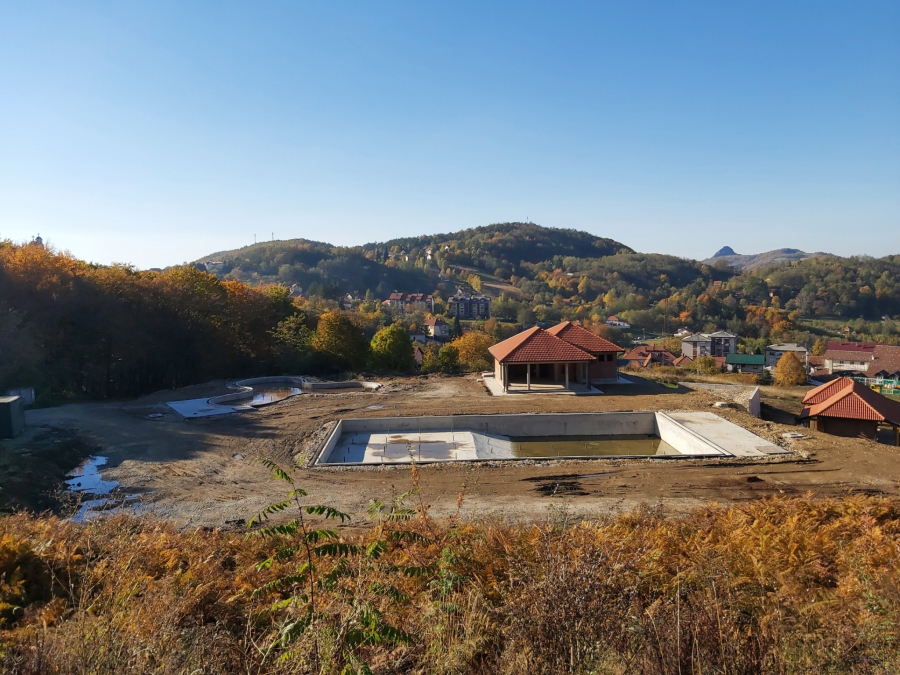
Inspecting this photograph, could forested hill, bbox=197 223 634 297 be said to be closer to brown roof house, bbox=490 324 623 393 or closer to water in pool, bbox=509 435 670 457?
brown roof house, bbox=490 324 623 393

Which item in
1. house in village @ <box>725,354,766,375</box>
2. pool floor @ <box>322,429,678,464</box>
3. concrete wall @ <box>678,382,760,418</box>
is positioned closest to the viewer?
pool floor @ <box>322,429,678,464</box>

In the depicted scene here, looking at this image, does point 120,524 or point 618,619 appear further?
point 120,524

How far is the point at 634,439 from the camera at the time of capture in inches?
740

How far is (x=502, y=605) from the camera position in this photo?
462cm

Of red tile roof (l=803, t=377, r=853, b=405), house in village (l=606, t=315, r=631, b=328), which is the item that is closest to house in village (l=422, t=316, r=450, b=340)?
A: house in village (l=606, t=315, r=631, b=328)

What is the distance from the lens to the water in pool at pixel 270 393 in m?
23.3

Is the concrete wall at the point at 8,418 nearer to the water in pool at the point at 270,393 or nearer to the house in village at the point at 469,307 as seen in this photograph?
the water in pool at the point at 270,393

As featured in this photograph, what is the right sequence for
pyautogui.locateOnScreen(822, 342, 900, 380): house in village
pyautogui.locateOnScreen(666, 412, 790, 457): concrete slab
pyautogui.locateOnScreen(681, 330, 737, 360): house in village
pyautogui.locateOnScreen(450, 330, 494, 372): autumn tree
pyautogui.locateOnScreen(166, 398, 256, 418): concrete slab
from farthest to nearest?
pyautogui.locateOnScreen(681, 330, 737, 360): house in village → pyautogui.locateOnScreen(822, 342, 900, 380): house in village → pyautogui.locateOnScreen(450, 330, 494, 372): autumn tree → pyautogui.locateOnScreen(166, 398, 256, 418): concrete slab → pyautogui.locateOnScreen(666, 412, 790, 457): concrete slab

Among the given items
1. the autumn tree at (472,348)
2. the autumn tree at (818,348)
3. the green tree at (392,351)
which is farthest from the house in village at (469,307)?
the green tree at (392,351)

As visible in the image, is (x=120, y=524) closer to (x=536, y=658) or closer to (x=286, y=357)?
(x=536, y=658)

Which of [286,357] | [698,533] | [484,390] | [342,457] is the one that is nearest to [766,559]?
[698,533]

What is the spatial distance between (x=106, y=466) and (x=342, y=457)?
596 cm

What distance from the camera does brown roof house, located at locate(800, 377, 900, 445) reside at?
18.5 meters

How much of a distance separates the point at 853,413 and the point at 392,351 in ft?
73.6
